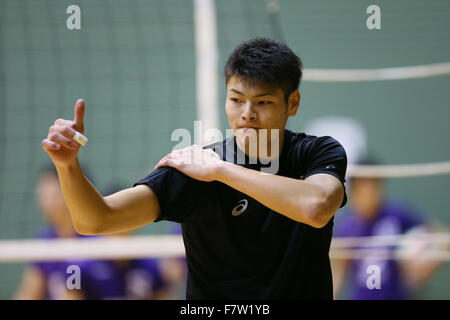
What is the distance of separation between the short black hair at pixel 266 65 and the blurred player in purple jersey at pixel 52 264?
234 centimetres

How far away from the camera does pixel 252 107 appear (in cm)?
175

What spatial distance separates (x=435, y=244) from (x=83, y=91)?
3.56 meters

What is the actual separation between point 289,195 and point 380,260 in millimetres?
2527

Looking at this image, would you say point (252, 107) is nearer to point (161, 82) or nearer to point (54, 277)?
point (54, 277)

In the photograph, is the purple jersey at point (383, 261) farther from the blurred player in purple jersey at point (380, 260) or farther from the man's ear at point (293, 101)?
the man's ear at point (293, 101)

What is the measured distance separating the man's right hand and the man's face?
536 mm

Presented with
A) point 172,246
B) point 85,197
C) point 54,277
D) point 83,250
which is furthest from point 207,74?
point 85,197

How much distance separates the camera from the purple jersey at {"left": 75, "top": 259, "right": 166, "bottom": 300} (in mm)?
3693

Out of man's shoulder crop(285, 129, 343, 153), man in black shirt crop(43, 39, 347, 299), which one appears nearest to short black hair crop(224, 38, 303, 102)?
man in black shirt crop(43, 39, 347, 299)

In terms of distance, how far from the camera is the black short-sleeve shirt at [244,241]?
1.70 metres

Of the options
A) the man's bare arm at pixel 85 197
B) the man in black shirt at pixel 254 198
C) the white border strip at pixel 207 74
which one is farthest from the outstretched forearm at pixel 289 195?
the white border strip at pixel 207 74

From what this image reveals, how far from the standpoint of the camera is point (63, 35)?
16.9 feet

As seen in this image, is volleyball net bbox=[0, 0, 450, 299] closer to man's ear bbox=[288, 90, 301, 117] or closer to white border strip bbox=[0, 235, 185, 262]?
white border strip bbox=[0, 235, 185, 262]
